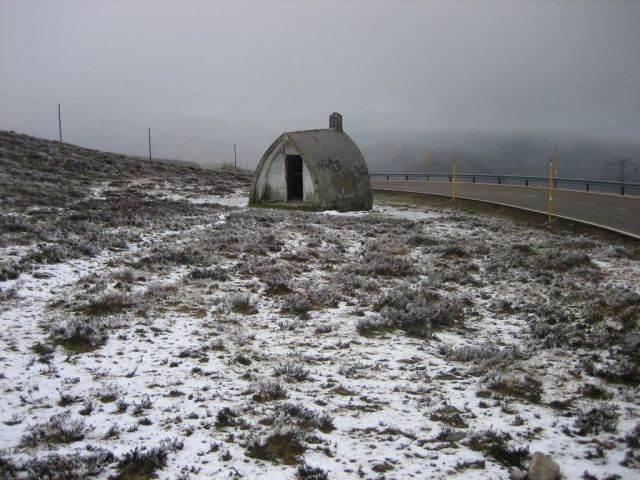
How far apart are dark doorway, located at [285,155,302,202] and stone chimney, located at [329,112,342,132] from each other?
11.6 ft

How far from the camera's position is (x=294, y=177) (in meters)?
28.1

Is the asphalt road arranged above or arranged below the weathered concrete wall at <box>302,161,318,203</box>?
below

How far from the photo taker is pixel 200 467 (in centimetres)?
503

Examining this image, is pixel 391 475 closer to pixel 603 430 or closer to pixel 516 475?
pixel 516 475

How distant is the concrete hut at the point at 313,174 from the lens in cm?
2452

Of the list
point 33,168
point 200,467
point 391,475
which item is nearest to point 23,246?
point 200,467

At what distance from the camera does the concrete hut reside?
80.4ft

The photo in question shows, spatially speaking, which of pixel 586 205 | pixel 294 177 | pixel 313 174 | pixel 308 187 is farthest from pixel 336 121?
pixel 586 205

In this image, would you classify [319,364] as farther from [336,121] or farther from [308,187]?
[336,121]

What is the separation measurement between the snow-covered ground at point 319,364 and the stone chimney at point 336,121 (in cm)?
1629

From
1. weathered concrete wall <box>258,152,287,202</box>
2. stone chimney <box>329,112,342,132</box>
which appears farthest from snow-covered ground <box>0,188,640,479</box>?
stone chimney <box>329,112,342,132</box>

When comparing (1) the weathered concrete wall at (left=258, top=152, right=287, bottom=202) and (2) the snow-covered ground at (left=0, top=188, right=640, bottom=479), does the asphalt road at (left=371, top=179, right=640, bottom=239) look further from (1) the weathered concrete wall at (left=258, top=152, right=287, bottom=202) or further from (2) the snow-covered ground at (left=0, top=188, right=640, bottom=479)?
(1) the weathered concrete wall at (left=258, top=152, right=287, bottom=202)

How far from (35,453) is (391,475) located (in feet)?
11.9

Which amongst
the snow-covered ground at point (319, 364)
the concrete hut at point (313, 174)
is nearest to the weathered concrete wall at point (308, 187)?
the concrete hut at point (313, 174)
